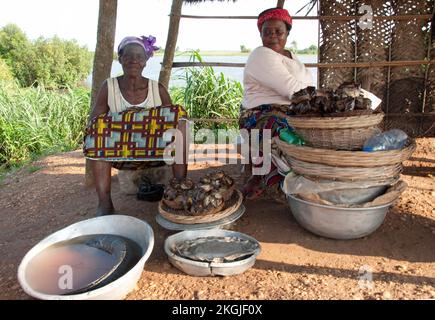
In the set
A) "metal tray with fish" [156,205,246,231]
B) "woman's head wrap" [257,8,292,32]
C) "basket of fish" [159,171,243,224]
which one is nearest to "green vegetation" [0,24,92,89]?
"woman's head wrap" [257,8,292,32]

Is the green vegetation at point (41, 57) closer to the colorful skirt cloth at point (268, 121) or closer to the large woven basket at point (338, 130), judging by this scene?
the colorful skirt cloth at point (268, 121)

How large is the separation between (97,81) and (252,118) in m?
1.32

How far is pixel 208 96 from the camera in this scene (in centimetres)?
604

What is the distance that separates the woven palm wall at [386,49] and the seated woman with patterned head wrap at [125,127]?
2458mm

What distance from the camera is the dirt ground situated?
67.6 inches

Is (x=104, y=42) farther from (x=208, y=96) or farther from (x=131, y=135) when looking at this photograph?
(x=208, y=96)

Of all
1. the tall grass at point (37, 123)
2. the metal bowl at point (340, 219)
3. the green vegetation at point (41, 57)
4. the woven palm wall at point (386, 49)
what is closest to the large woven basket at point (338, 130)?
the metal bowl at point (340, 219)

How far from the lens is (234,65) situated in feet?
13.8

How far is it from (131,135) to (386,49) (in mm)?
3280

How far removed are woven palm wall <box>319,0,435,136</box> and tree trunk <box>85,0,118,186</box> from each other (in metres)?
2.41

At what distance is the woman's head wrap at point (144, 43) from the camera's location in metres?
2.53

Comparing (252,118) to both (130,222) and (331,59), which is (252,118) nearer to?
(130,222)

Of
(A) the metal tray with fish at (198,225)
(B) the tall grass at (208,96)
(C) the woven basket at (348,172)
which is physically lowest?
(A) the metal tray with fish at (198,225)

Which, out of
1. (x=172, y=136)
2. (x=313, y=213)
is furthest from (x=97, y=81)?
(x=313, y=213)
